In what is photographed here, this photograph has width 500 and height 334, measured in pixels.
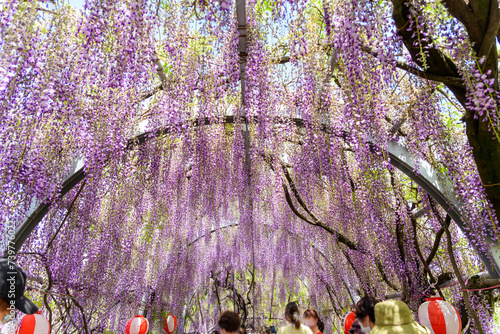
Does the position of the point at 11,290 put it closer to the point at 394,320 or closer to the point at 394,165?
the point at 394,320

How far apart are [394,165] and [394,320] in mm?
2749

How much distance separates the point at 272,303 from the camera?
416 inches

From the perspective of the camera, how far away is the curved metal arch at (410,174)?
11.0 ft

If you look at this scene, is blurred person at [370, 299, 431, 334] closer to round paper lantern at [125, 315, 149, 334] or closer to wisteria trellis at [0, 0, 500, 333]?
wisteria trellis at [0, 0, 500, 333]

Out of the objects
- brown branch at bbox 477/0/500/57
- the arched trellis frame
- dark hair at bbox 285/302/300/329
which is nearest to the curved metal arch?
the arched trellis frame

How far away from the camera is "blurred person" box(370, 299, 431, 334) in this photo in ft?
5.43

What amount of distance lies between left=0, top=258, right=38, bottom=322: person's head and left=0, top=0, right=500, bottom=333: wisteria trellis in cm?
157

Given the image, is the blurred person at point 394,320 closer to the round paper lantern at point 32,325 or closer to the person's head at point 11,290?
the person's head at point 11,290

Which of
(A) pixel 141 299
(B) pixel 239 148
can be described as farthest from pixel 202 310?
(B) pixel 239 148

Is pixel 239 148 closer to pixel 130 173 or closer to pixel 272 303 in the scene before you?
pixel 130 173

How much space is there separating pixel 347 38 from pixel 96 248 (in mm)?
4068

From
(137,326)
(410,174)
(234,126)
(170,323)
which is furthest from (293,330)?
(170,323)

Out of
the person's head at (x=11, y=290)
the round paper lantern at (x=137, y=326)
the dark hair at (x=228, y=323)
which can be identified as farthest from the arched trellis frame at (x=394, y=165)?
the person's head at (x=11, y=290)

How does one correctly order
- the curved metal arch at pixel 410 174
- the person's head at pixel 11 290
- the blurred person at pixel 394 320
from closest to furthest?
the person's head at pixel 11 290
the blurred person at pixel 394 320
the curved metal arch at pixel 410 174
